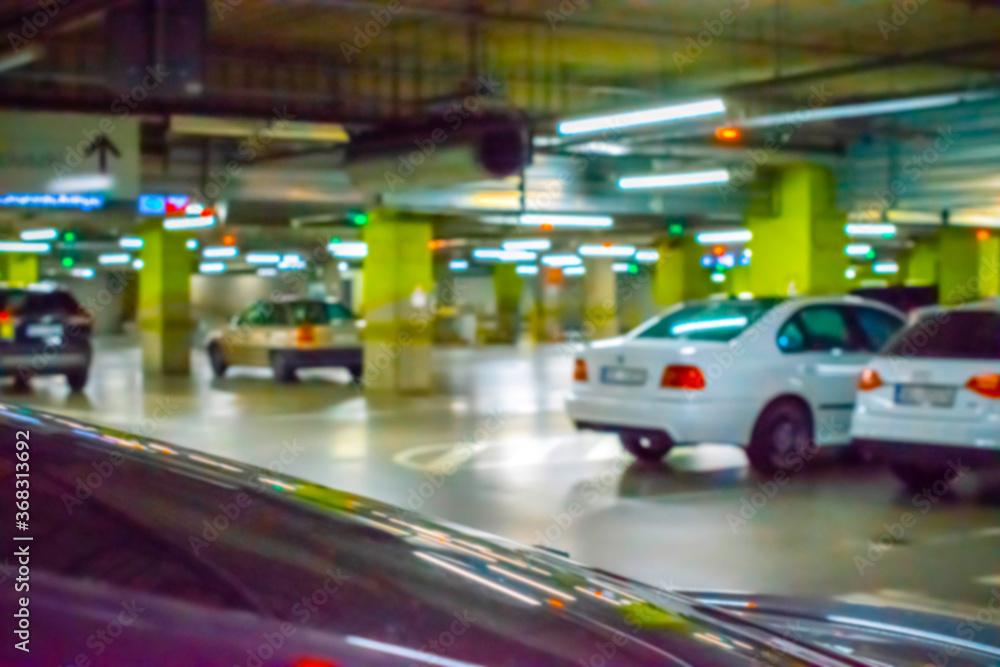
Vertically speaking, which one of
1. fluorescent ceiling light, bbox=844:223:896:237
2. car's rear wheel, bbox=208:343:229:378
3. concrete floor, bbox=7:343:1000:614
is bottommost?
car's rear wheel, bbox=208:343:229:378

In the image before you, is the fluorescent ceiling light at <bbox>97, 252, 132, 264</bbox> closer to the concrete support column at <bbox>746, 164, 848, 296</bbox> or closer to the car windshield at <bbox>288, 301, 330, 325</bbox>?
the car windshield at <bbox>288, 301, 330, 325</bbox>

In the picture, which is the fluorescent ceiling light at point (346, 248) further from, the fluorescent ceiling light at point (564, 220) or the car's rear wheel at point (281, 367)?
the fluorescent ceiling light at point (564, 220)

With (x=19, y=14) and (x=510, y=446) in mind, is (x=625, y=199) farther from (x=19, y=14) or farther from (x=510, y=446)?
(x=19, y=14)

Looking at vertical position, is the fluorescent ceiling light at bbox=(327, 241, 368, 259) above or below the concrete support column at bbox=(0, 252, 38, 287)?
above

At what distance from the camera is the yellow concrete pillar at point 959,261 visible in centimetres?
3238

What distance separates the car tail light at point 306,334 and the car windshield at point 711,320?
12.5 m

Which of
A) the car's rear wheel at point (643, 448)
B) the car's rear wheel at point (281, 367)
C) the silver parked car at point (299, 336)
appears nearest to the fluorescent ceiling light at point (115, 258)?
the silver parked car at point (299, 336)

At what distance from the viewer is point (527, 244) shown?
115ft

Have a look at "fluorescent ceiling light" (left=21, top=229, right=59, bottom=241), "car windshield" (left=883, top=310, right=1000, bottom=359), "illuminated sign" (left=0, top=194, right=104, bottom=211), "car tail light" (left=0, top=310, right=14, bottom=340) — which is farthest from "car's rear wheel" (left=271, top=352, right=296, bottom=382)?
"car windshield" (left=883, top=310, right=1000, bottom=359)

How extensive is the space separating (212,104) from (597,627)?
11.8 m

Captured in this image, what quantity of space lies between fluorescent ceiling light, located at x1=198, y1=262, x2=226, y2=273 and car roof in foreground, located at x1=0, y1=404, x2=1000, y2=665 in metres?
43.8

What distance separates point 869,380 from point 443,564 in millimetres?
8726

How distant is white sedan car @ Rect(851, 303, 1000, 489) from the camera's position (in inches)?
Answer: 378

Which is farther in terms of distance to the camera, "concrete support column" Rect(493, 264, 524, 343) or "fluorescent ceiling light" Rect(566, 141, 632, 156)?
"concrete support column" Rect(493, 264, 524, 343)
